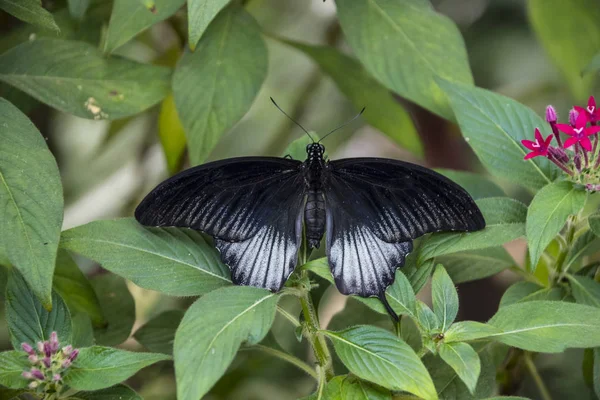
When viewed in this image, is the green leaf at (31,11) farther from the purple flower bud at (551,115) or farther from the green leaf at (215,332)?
the purple flower bud at (551,115)

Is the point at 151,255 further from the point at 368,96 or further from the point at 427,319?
the point at 368,96

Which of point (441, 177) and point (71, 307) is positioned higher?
point (441, 177)

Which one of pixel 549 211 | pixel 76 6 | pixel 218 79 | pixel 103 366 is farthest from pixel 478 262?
pixel 76 6

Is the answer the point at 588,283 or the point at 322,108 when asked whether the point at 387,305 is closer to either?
the point at 588,283

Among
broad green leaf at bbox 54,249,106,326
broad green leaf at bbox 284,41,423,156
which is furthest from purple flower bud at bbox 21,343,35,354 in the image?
broad green leaf at bbox 284,41,423,156

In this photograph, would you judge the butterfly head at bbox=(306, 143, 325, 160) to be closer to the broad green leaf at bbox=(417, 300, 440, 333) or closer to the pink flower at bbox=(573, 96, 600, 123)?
the broad green leaf at bbox=(417, 300, 440, 333)

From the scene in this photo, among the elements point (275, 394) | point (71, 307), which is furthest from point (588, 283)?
point (275, 394)

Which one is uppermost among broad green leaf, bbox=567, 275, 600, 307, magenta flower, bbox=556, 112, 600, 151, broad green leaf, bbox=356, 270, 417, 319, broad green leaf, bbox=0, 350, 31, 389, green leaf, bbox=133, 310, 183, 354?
magenta flower, bbox=556, 112, 600, 151
